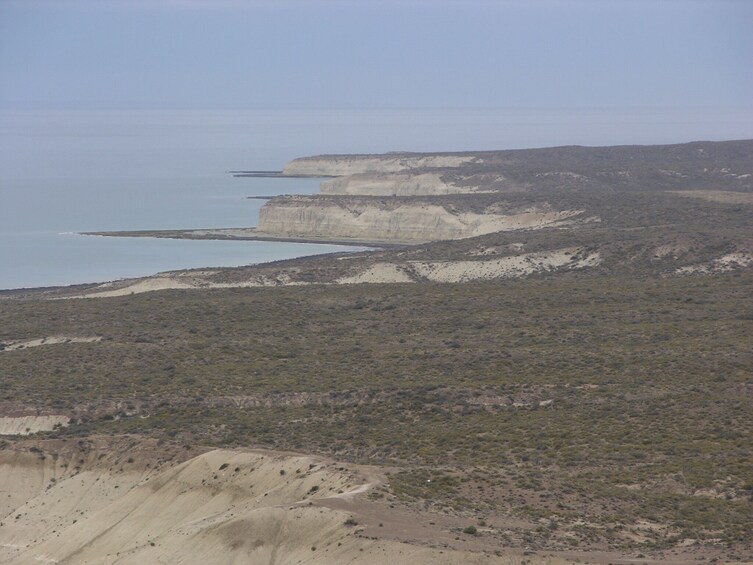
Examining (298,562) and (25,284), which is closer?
(298,562)

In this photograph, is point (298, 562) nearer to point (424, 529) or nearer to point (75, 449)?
point (424, 529)

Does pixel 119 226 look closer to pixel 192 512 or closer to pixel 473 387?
pixel 473 387

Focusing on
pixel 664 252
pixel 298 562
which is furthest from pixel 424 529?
pixel 664 252

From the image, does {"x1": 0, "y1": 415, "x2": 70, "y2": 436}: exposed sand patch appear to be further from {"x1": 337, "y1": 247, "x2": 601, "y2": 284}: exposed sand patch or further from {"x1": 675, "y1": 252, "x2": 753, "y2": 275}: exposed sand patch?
{"x1": 675, "y1": 252, "x2": 753, "y2": 275}: exposed sand patch

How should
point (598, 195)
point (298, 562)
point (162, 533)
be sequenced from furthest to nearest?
point (598, 195), point (162, 533), point (298, 562)

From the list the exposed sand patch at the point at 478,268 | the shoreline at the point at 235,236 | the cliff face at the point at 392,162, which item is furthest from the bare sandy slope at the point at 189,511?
the cliff face at the point at 392,162
